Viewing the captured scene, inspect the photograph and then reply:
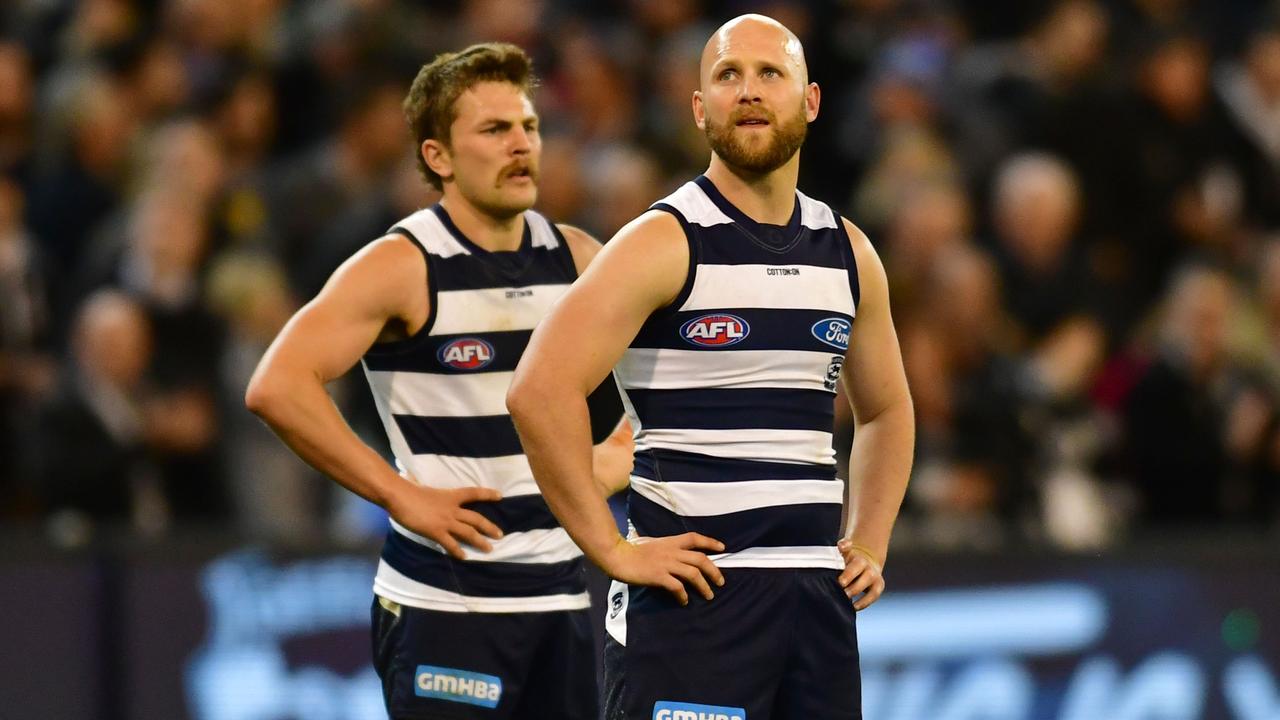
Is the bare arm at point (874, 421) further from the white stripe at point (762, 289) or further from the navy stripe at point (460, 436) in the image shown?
the navy stripe at point (460, 436)

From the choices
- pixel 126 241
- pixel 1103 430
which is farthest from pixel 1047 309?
pixel 126 241

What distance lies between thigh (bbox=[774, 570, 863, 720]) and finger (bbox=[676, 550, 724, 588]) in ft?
0.63

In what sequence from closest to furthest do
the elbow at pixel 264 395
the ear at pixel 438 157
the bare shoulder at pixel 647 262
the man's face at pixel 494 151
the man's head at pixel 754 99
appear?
the bare shoulder at pixel 647 262, the man's head at pixel 754 99, the elbow at pixel 264 395, the man's face at pixel 494 151, the ear at pixel 438 157

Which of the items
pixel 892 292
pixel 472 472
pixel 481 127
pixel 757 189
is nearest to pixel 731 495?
pixel 757 189

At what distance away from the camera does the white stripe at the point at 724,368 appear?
4.16 metres

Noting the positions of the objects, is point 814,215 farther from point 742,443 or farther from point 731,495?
point 731,495

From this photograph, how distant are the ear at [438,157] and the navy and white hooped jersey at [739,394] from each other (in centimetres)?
105

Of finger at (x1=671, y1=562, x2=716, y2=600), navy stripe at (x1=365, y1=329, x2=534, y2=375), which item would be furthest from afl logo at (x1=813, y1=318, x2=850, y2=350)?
navy stripe at (x1=365, y1=329, x2=534, y2=375)

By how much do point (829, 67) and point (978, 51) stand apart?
1.05 metres

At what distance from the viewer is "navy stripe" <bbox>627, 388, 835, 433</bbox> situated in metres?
4.17

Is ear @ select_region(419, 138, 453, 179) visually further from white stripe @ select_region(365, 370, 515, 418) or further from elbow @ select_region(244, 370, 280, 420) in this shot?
elbow @ select_region(244, 370, 280, 420)

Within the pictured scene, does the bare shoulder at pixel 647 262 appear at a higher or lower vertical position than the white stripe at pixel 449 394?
higher

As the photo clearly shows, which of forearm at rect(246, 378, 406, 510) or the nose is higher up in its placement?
the nose

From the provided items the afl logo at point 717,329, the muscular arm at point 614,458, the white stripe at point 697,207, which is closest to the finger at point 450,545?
the muscular arm at point 614,458
